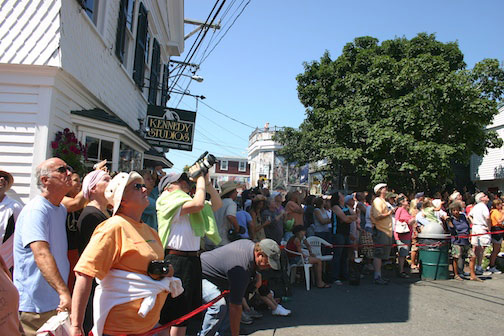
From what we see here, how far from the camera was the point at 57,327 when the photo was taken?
7.03 ft

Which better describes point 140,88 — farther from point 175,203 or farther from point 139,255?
point 139,255

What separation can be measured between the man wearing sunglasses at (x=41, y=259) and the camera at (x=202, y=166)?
1.35 meters

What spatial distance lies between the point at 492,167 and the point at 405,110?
9891 millimetres

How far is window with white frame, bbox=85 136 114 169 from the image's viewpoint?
687 centimetres

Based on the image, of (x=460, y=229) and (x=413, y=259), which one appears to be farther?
(x=413, y=259)

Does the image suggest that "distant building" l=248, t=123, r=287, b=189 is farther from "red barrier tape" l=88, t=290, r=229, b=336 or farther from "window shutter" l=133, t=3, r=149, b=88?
"red barrier tape" l=88, t=290, r=229, b=336

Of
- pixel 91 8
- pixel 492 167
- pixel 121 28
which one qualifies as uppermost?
pixel 121 28

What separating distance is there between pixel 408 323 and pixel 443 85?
15082 millimetres

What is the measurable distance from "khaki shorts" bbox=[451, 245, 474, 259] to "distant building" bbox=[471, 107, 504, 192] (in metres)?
16.4

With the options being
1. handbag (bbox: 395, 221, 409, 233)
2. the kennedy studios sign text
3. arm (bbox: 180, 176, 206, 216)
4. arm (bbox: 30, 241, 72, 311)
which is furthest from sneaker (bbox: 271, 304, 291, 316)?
the kennedy studios sign text

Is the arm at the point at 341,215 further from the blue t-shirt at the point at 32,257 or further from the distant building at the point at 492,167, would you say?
the distant building at the point at 492,167

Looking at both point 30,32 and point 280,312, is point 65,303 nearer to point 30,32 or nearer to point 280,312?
point 280,312

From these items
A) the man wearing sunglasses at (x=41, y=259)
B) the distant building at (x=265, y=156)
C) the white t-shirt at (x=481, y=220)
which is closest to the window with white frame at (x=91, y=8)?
the man wearing sunglasses at (x=41, y=259)

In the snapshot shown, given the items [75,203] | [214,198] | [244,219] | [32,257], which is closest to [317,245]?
[244,219]
